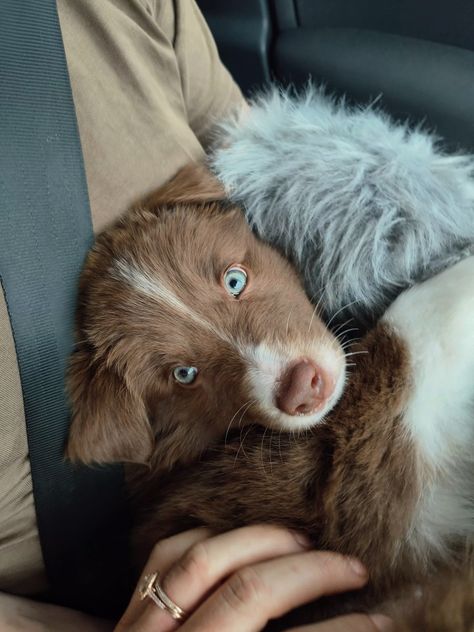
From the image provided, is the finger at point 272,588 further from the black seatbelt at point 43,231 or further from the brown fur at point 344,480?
the black seatbelt at point 43,231

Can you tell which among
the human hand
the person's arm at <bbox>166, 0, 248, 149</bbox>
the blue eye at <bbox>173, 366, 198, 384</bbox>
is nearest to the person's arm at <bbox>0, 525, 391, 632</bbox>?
the human hand

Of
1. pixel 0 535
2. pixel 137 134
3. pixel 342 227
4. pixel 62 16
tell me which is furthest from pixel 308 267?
pixel 0 535

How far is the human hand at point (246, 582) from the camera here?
1.12 metres

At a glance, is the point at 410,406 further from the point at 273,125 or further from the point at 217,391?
the point at 273,125

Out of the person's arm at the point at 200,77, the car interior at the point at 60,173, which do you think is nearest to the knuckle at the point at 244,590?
the car interior at the point at 60,173

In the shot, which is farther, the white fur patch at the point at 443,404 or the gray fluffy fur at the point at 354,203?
the gray fluffy fur at the point at 354,203

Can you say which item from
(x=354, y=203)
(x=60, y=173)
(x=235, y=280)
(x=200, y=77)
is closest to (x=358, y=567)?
(x=235, y=280)

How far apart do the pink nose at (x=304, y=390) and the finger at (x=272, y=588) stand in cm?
30

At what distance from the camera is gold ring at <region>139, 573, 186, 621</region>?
3.86ft

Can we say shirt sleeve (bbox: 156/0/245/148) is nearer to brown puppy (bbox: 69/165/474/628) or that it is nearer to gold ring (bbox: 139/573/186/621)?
brown puppy (bbox: 69/165/474/628)

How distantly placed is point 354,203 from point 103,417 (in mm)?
775

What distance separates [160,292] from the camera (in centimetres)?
138

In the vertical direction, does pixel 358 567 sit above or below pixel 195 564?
above

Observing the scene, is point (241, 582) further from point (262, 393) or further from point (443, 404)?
point (443, 404)
